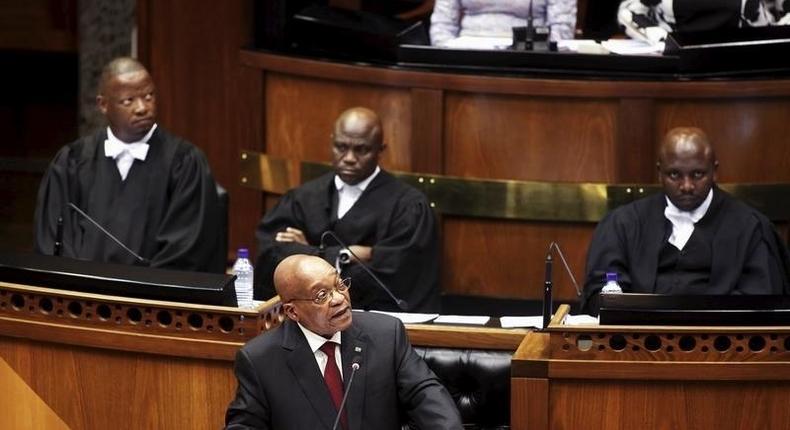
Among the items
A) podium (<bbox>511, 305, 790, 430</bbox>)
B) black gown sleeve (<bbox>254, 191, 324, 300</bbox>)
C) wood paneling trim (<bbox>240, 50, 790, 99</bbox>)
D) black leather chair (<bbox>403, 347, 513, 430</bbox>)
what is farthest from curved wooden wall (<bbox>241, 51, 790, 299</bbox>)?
podium (<bbox>511, 305, 790, 430</bbox>)

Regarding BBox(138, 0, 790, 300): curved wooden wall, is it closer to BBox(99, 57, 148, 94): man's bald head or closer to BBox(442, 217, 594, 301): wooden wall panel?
BBox(442, 217, 594, 301): wooden wall panel

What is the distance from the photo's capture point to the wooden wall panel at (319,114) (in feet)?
29.0

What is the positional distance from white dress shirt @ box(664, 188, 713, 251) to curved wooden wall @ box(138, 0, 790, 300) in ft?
3.76

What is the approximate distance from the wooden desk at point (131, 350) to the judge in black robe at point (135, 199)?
1512mm

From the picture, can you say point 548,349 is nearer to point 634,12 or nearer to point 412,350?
point 412,350

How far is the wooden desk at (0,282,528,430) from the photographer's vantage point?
598 cm

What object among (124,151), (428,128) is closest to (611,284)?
(428,128)

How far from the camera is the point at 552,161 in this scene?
859 centimetres

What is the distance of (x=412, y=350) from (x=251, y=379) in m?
0.52

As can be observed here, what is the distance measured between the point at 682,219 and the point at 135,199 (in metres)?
2.34

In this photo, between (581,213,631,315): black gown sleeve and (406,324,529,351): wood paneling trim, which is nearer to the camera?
(406,324,529,351): wood paneling trim

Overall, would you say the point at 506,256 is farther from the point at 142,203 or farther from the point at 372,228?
the point at 142,203

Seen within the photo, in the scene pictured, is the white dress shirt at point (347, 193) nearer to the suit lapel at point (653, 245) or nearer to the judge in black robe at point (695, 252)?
the judge in black robe at point (695, 252)

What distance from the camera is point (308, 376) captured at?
18.3ft
